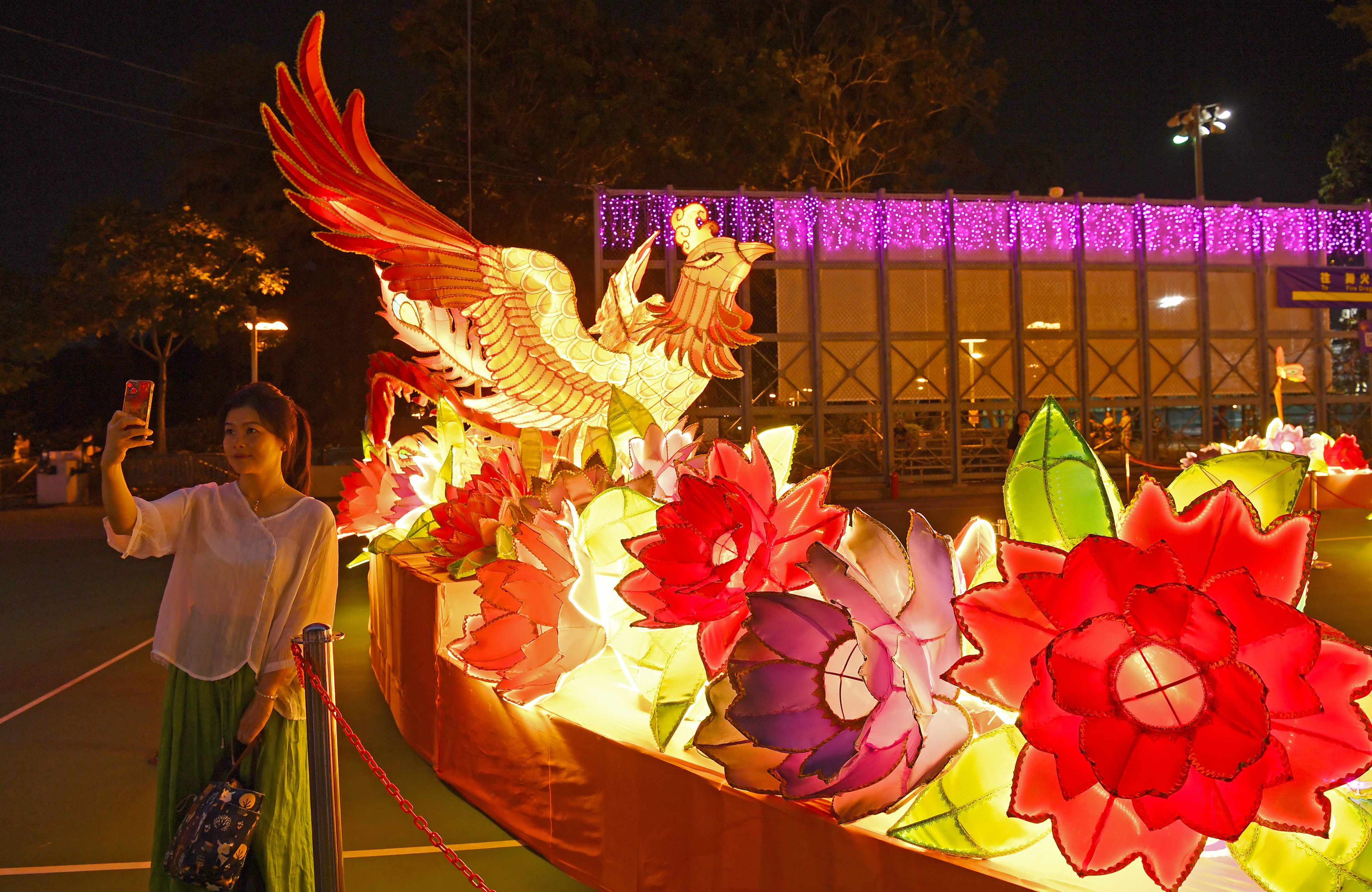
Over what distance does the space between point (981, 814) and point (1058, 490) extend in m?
0.38

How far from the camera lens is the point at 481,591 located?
1.95 metres

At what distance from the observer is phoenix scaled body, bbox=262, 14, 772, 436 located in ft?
12.3

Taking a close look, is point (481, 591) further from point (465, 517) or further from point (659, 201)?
point (659, 201)

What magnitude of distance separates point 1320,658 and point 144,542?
6.83 feet

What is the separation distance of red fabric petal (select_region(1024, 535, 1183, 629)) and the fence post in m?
1.58

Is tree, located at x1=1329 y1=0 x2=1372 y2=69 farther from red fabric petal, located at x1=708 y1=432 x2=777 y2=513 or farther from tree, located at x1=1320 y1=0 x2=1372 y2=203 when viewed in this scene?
red fabric petal, located at x1=708 y1=432 x2=777 y2=513

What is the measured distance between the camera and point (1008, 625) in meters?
0.88

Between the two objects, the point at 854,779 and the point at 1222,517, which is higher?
the point at 1222,517

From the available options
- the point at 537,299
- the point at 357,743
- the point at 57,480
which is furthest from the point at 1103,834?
the point at 57,480

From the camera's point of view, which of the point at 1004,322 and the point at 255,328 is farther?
the point at 1004,322

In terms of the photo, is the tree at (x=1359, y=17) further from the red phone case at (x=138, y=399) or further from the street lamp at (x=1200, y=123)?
the red phone case at (x=138, y=399)

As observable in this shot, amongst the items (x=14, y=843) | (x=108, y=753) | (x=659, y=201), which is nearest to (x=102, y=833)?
(x=14, y=843)

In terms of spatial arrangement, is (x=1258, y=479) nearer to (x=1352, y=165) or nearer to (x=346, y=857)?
(x=346, y=857)

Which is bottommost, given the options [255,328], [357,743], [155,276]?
[357,743]
